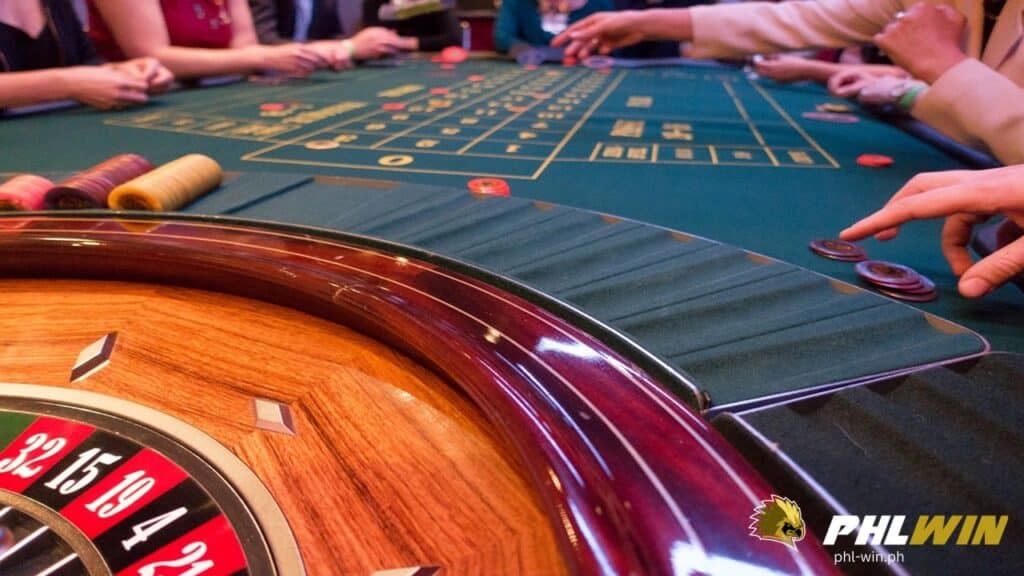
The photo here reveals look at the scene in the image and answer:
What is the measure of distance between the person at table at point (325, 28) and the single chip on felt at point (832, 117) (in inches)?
119

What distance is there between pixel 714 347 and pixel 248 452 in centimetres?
54

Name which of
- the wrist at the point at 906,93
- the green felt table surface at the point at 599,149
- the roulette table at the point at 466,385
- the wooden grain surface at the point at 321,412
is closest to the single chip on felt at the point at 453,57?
the green felt table surface at the point at 599,149

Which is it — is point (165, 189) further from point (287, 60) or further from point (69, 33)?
point (69, 33)

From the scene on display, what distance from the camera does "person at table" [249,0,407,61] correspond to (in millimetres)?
4812

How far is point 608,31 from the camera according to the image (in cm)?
329

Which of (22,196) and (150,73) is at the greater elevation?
(150,73)

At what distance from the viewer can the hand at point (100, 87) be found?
2.73 metres

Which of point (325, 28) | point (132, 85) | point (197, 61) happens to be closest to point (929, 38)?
point (132, 85)

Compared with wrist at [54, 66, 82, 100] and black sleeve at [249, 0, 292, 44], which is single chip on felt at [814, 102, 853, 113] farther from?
→ black sleeve at [249, 0, 292, 44]

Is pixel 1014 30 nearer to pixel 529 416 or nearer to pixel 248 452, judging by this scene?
pixel 529 416

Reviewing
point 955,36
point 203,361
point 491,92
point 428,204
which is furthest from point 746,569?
point 491,92

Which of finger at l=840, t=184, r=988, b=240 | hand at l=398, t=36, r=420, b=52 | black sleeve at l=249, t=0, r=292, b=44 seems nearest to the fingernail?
finger at l=840, t=184, r=988, b=240

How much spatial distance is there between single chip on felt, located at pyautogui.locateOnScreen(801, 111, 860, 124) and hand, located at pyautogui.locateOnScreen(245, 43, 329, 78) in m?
2.92

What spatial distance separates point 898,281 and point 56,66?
4.15 m
